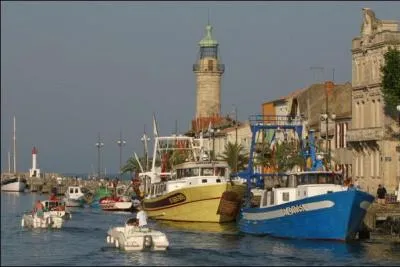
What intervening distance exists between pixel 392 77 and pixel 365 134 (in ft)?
33.0

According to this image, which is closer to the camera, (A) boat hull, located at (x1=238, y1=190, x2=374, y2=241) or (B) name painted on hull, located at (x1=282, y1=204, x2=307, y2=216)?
(A) boat hull, located at (x1=238, y1=190, x2=374, y2=241)

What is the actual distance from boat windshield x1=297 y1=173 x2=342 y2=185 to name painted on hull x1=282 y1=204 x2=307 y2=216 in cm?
201

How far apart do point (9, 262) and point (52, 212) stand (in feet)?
96.4

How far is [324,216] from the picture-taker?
73.6 metres

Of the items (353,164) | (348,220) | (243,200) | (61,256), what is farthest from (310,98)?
(61,256)

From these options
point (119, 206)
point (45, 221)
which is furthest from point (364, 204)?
point (119, 206)

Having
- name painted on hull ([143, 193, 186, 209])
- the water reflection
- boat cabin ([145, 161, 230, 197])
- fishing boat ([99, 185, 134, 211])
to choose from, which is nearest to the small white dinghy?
the water reflection

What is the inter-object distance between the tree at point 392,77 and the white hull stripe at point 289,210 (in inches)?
816

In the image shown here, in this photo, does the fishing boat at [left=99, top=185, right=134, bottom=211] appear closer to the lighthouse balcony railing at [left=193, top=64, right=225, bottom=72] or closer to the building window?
the building window

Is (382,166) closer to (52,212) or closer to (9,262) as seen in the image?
(52,212)

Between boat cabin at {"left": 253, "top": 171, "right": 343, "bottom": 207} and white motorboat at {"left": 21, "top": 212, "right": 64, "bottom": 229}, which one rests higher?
boat cabin at {"left": 253, "top": 171, "right": 343, "bottom": 207}

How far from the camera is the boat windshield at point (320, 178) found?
7631cm

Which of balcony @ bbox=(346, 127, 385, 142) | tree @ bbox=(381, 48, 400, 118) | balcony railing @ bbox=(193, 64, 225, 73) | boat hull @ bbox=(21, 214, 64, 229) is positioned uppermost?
balcony railing @ bbox=(193, 64, 225, 73)

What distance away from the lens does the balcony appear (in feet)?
344
